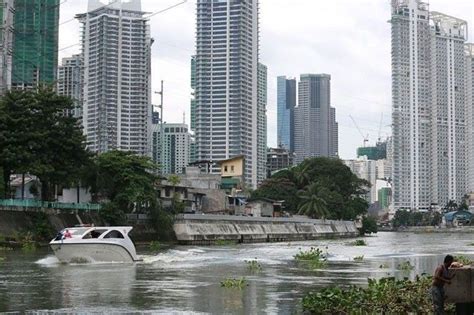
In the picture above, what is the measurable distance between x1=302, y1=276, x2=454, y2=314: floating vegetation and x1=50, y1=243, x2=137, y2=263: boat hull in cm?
1994

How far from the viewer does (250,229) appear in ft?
263

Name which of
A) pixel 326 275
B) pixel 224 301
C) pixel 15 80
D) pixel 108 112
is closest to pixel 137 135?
pixel 108 112

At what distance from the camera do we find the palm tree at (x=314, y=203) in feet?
349

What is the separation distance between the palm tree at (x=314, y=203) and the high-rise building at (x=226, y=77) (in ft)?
103

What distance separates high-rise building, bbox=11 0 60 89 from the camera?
81625 mm

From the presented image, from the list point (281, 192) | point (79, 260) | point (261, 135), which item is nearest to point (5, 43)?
point (79, 260)

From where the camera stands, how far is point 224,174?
376 feet

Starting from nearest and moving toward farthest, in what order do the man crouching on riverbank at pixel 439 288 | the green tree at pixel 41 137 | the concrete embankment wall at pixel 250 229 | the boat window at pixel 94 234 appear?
the man crouching on riverbank at pixel 439 288, the boat window at pixel 94 234, the green tree at pixel 41 137, the concrete embankment wall at pixel 250 229

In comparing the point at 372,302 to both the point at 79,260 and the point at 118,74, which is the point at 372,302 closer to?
the point at 79,260

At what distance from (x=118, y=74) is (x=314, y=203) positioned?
34.9 meters

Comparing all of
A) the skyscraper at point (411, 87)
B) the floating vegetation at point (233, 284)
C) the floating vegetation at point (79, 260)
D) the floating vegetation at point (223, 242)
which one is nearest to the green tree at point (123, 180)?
the floating vegetation at point (223, 242)

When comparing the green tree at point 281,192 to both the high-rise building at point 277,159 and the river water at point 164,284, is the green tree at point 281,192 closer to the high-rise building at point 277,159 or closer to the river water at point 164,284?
the high-rise building at point 277,159

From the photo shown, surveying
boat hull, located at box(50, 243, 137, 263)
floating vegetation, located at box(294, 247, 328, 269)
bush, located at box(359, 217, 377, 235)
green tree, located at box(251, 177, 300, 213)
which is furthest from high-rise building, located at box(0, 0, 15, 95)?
bush, located at box(359, 217, 377, 235)

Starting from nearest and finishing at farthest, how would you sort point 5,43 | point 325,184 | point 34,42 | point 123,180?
point 123,180
point 5,43
point 34,42
point 325,184
